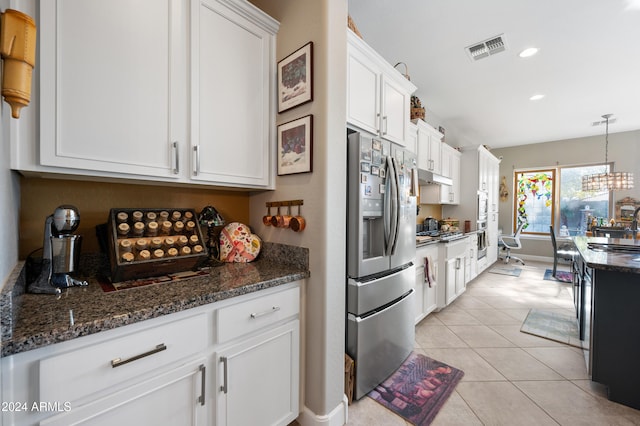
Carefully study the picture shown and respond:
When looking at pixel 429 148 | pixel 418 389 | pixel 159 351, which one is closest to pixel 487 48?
pixel 429 148

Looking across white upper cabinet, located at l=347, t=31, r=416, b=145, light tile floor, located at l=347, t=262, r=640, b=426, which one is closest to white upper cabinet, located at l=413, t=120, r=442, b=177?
white upper cabinet, located at l=347, t=31, r=416, b=145

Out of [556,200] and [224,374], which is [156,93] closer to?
[224,374]

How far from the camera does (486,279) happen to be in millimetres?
4727

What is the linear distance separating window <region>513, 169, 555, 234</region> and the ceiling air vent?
514 cm

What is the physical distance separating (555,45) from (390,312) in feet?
10.1

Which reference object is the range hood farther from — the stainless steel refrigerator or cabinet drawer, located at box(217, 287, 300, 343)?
cabinet drawer, located at box(217, 287, 300, 343)

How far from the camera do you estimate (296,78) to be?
1.55 metres

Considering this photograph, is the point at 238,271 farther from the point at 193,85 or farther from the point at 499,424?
the point at 499,424

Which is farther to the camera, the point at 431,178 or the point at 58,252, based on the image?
the point at 431,178

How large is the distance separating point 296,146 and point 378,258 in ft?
3.02

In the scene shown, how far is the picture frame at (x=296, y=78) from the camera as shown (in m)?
1.48

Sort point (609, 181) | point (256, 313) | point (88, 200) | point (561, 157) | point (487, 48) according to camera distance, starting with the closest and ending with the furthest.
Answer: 1. point (256, 313)
2. point (88, 200)
3. point (487, 48)
4. point (609, 181)
5. point (561, 157)

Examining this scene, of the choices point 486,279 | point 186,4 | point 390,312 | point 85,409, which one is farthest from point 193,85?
point 486,279

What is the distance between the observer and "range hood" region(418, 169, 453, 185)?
3.43 meters
